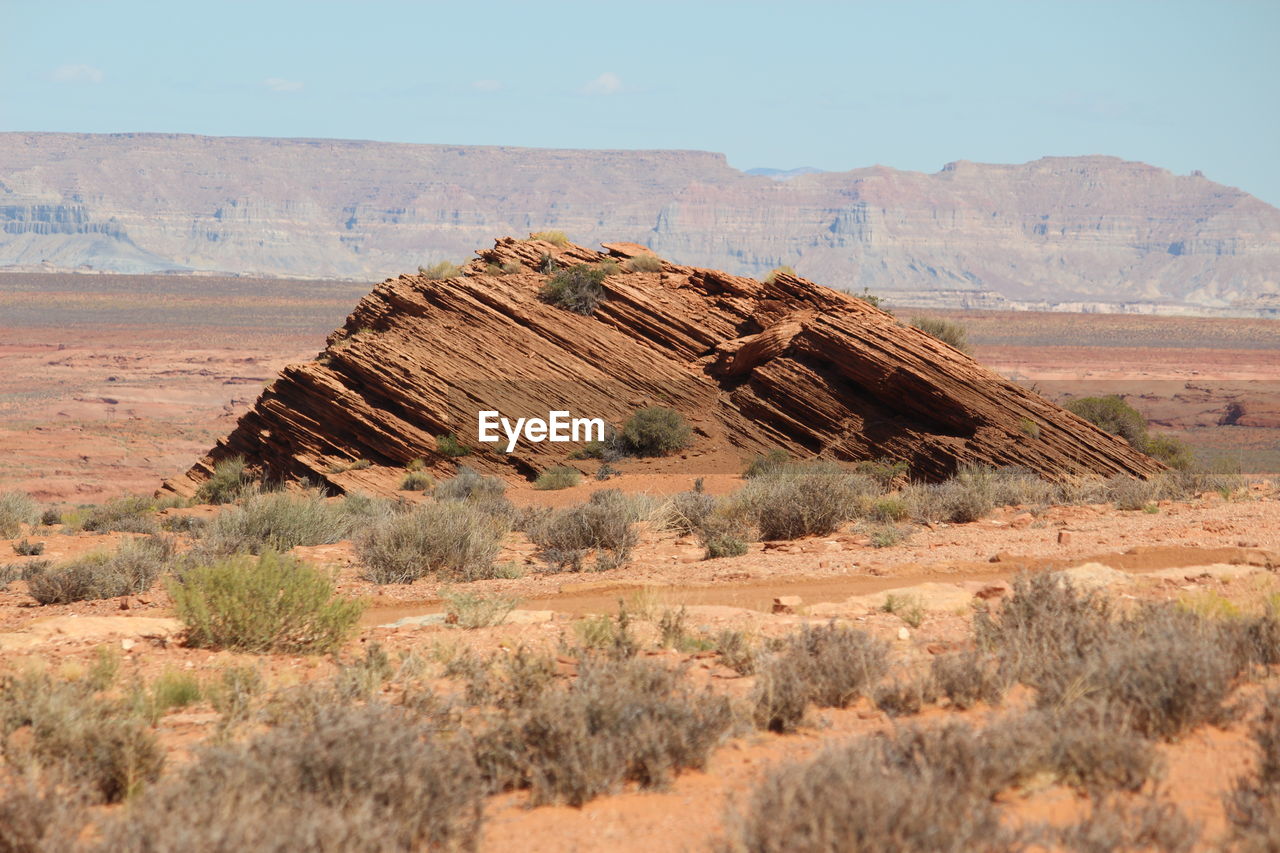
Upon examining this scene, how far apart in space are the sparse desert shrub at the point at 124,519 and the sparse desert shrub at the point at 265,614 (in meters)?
Answer: 9.26

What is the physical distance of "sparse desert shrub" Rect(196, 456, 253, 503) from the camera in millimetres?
22641

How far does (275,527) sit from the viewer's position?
13180mm

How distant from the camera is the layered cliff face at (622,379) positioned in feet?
65.2

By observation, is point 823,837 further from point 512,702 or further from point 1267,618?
point 1267,618

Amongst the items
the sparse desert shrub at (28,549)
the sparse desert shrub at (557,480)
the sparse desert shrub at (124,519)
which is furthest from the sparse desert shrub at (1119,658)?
the sparse desert shrub at (557,480)

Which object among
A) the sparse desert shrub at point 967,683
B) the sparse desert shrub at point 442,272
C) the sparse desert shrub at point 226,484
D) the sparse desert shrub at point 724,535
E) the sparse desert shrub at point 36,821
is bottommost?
the sparse desert shrub at point 226,484

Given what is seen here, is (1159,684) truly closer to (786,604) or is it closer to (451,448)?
(786,604)

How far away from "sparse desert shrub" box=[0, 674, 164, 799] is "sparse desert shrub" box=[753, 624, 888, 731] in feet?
9.28

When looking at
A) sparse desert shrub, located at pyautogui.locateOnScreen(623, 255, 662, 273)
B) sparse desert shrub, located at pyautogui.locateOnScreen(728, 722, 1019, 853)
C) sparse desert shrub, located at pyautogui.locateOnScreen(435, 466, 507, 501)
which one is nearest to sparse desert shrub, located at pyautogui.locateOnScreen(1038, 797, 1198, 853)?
sparse desert shrub, located at pyautogui.locateOnScreen(728, 722, 1019, 853)

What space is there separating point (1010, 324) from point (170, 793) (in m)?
103

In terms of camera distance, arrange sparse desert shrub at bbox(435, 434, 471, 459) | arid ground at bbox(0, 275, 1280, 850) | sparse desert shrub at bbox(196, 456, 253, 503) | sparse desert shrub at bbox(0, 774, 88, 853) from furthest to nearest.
Answer: sparse desert shrub at bbox(196, 456, 253, 503) < sparse desert shrub at bbox(435, 434, 471, 459) < arid ground at bbox(0, 275, 1280, 850) < sparse desert shrub at bbox(0, 774, 88, 853)

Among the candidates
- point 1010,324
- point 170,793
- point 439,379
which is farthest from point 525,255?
point 1010,324

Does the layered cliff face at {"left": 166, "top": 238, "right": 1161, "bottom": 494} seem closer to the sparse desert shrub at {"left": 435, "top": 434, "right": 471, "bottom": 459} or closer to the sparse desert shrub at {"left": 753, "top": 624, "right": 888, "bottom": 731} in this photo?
the sparse desert shrub at {"left": 435, "top": 434, "right": 471, "bottom": 459}

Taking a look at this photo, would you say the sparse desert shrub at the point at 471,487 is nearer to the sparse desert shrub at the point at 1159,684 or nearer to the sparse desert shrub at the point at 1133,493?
the sparse desert shrub at the point at 1133,493
